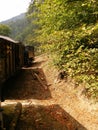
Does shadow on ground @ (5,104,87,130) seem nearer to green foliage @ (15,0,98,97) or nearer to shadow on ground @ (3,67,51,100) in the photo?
green foliage @ (15,0,98,97)

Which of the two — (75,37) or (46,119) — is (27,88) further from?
(75,37)

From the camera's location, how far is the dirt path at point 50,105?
8945mm

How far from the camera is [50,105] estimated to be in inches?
452

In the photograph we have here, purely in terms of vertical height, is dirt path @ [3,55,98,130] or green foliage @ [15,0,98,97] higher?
green foliage @ [15,0,98,97]

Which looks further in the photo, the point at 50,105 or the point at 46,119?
the point at 50,105

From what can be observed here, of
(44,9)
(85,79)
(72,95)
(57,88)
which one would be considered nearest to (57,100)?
(72,95)

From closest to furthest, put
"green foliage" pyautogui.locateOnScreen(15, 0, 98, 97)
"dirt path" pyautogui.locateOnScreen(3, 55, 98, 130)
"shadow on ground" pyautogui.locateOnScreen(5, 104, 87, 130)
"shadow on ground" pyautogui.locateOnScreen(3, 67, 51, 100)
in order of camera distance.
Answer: "green foliage" pyautogui.locateOnScreen(15, 0, 98, 97), "shadow on ground" pyautogui.locateOnScreen(5, 104, 87, 130), "dirt path" pyautogui.locateOnScreen(3, 55, 98, 130), "shadow on ground" pyautogui.locateOnScreen(3, 67, 51, 100)

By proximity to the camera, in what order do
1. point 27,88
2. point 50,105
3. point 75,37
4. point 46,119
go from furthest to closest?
point 27,88
point 50,105
point 75,37
point 46,119

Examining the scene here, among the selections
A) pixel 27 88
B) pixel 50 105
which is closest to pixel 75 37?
pixel 50 105

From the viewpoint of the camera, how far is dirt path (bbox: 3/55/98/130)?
8945 mm

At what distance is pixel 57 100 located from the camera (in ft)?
40.1

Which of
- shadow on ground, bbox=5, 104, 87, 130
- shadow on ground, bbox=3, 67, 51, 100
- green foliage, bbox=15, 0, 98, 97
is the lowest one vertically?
shadow on ground, bbox=5, 104, 87, 130

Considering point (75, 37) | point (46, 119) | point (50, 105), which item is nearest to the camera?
point (46, 119)

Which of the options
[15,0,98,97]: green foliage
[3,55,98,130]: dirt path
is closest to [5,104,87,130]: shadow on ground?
[3,55,98,130]: dirt path
